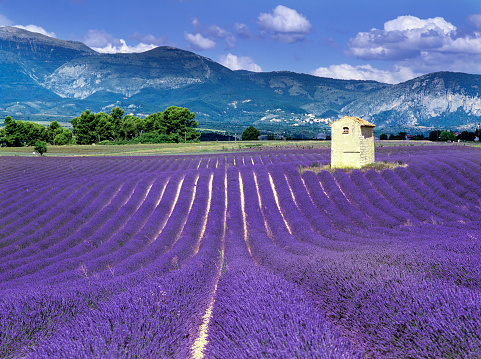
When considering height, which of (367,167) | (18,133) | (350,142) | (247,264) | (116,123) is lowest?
(247,264)

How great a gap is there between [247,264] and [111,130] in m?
103

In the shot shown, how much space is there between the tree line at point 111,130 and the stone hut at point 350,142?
232 ft

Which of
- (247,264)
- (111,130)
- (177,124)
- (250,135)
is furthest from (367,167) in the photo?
(250,135)

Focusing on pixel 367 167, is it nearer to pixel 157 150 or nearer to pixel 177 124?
pixel 157 150

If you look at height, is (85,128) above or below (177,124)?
below

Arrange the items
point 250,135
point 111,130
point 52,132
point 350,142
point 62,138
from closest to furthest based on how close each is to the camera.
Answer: point 350,142
point 62,138
point 52,132
point 111,130
point 250,135

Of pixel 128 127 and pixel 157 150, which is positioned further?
pixel 128 127

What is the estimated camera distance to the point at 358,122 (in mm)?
29812

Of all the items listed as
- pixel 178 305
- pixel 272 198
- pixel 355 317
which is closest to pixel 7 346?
pixel 178 305

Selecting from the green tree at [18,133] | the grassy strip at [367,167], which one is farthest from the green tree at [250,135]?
the grassy strip at [367,167]

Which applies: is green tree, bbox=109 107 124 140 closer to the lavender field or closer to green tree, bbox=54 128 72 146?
green tree, bbox=54 128 72 146

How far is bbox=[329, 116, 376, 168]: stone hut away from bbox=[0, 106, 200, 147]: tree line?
7075 cm

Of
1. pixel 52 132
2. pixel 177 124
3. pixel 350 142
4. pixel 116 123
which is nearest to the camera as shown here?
pixel 350 142

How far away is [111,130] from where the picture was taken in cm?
10744
